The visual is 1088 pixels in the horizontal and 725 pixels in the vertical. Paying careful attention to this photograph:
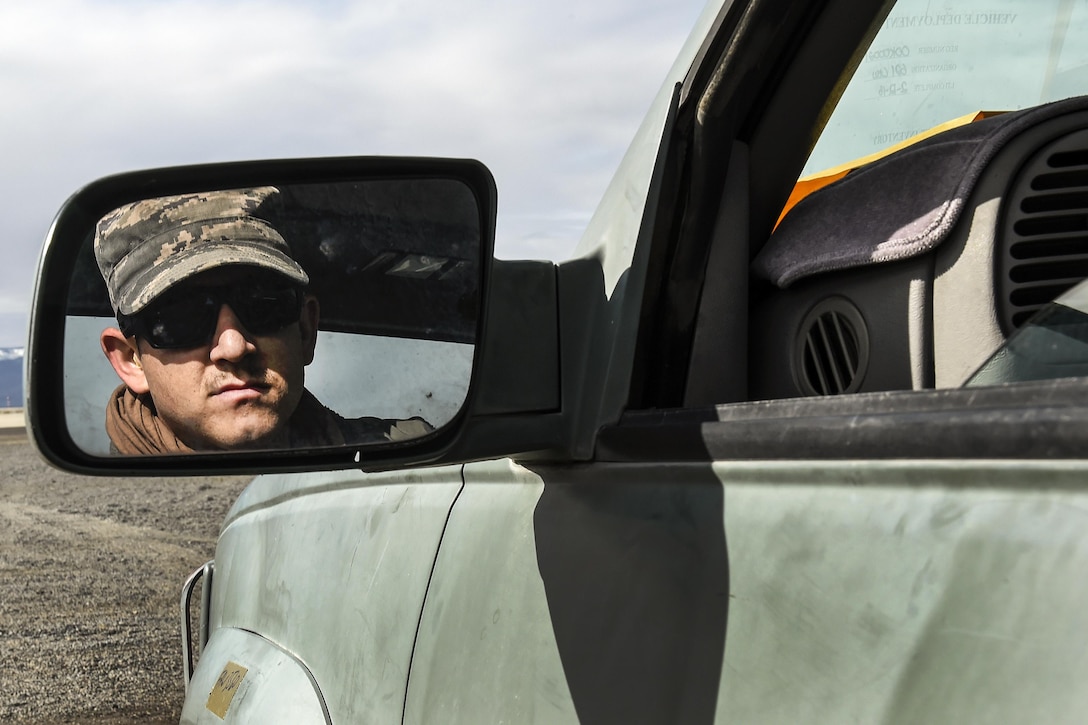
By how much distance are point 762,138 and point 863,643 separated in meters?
0.73

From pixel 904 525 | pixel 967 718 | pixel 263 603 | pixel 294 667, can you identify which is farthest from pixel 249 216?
pixel 263 603

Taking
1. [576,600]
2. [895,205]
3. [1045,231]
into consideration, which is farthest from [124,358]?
[1045,231]

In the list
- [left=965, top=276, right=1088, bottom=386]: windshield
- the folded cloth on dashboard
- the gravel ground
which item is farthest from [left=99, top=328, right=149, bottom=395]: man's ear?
the gravel ground

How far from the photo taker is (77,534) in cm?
1152

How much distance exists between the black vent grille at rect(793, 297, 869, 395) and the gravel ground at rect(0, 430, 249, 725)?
197 inches

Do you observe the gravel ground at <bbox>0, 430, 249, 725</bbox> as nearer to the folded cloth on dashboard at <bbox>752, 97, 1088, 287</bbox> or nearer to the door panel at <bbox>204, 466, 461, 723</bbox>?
the door panel at <bbox>204, 466, 461, 723</bbox>

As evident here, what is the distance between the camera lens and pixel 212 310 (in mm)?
1136

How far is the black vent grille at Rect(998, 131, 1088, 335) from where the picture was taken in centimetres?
112

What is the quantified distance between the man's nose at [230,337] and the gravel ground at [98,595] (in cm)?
490

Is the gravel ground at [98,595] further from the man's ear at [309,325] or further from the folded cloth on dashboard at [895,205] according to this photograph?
the folded cloth on dashboard at [895,205]

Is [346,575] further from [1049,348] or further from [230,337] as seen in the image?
[1049,348]

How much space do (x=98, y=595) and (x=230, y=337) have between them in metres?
8.08

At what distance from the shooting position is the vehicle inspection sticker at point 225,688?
216cm

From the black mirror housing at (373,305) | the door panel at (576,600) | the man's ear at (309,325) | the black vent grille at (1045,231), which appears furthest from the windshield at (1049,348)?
the man's ear at (309,325)
